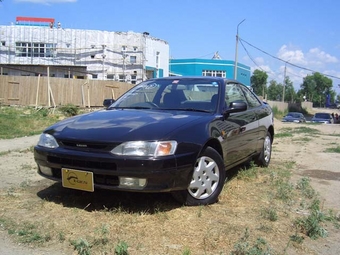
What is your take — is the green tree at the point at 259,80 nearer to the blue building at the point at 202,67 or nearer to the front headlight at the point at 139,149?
the blue building at the point at 202,67

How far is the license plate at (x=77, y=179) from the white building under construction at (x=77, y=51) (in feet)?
116

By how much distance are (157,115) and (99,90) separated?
67.5ft

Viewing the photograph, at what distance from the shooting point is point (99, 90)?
2444cm

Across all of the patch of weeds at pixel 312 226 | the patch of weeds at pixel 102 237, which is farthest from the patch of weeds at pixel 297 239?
the patch of weeds at pixel 102 237

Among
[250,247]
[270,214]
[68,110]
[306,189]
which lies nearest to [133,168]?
[250,247]

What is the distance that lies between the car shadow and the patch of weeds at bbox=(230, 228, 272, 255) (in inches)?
38.1

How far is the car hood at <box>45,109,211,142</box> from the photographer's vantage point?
3.81 m

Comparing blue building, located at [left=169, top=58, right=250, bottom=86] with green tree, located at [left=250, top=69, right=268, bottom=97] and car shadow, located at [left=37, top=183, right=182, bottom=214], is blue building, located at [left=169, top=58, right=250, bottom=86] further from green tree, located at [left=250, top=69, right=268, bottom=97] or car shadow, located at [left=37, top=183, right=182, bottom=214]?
car shadow, located at [left=37, top=183, right=182, bottom=214]

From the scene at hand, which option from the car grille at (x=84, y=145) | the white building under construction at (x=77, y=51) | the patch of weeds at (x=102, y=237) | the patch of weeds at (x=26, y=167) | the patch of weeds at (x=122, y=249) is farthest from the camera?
the white building under construction at (x=77, y=51)

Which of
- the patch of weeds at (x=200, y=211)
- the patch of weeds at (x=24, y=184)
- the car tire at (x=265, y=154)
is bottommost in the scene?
the patch of weeds at (x=24, y=184)

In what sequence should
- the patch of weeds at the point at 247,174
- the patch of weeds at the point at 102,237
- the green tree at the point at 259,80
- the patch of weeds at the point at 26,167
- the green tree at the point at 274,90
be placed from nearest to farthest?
the patch of weeds at the point at 102,237
the patch of weeds at the point at 247,174
the patch of weeds at the point at 26,167
the green tree at the point at 259,80
the green tree at the point at 274,90

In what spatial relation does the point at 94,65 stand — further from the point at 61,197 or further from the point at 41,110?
the point at 61,197

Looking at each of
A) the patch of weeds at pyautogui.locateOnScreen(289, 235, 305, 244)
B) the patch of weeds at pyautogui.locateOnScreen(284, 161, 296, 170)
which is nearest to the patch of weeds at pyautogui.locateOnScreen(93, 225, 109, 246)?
the patch of weeds at pyautogui.locateOnScreen(289, 235, 305, 244)

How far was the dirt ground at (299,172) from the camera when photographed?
11.1 ft
